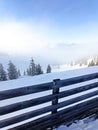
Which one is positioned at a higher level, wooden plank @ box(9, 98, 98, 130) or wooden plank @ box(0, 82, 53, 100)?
wooden plank @ box(0, 82, 53, 100)

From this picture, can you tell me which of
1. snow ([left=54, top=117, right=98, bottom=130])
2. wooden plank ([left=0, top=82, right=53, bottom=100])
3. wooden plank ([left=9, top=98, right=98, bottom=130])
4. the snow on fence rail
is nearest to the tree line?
wooden plank ([left=9, top=98, right=98, bottom=130])

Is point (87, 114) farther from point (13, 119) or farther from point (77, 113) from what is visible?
point (13, 119)

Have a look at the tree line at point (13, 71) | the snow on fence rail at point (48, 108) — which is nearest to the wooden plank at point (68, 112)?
the snow on fence rail at point (48, 108)

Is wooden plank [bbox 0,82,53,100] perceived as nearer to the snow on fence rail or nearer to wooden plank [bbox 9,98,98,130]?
the snow on fence rail

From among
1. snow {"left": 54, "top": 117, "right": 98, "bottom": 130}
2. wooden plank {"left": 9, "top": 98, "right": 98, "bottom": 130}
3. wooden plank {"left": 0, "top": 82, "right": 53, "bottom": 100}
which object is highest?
wooden plank {"left": 0, "top": 82, "right": 53, "bottom": 100}

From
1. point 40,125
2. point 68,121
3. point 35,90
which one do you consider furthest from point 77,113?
point 35,90

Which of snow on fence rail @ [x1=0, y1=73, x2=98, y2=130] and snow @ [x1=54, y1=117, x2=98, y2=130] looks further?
snow @ [x1=54, y1=117, x2=98, y2=130]

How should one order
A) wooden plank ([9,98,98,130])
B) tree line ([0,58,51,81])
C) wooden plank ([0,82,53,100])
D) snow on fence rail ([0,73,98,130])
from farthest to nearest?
1. tree line ([0,58,51,81])
2. wooden plank ([9,98,98,130])
3. snow on fence rail ([0,73,98,130])
4. wooden plank ([0,82,53,100])

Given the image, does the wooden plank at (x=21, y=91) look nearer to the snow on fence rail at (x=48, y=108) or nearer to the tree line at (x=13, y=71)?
the snow on fence rail at (x=48, y=108)

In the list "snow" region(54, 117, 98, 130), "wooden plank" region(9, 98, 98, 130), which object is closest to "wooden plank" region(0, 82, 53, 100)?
"wooden plank" region(9, 98, 98, 130)

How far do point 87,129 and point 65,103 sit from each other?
1.00 meters

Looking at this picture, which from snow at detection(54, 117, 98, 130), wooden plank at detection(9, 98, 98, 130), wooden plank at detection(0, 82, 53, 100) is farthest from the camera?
snow at detection(54, 117, 98, 130)

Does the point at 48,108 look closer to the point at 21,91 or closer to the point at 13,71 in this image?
the point at 21,91

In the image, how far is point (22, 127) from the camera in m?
5.15
